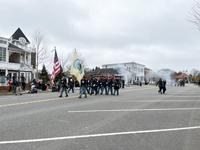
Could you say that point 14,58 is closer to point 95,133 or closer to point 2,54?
point 2,54

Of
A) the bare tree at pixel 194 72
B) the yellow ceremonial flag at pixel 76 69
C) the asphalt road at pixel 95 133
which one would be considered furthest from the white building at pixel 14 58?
the bare tree at pixel 194 72

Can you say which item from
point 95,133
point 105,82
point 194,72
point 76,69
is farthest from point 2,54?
point 194,72

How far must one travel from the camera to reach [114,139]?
4727 mm

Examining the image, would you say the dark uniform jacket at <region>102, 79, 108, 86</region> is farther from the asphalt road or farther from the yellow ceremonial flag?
the asphalt road

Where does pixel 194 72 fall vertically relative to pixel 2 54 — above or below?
above

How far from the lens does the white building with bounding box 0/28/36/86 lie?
28.7 metres

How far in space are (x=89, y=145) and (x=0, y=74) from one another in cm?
2835

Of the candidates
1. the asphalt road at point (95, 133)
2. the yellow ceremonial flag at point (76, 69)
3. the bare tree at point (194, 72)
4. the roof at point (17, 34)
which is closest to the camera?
the asphalt road at point (95, 133)

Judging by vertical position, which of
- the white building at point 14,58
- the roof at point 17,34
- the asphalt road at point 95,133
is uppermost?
the roof at point 17,34

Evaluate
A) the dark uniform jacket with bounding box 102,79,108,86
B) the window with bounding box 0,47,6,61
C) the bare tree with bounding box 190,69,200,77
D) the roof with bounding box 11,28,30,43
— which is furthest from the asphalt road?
the bare tree with bounding box 190,69,200,77

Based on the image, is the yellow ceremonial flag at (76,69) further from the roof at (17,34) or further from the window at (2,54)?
the roof at (17,34)

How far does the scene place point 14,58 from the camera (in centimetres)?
3192

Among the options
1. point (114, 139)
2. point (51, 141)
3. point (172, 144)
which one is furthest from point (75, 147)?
point (172, 144)

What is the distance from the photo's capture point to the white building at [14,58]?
28.7 meters
